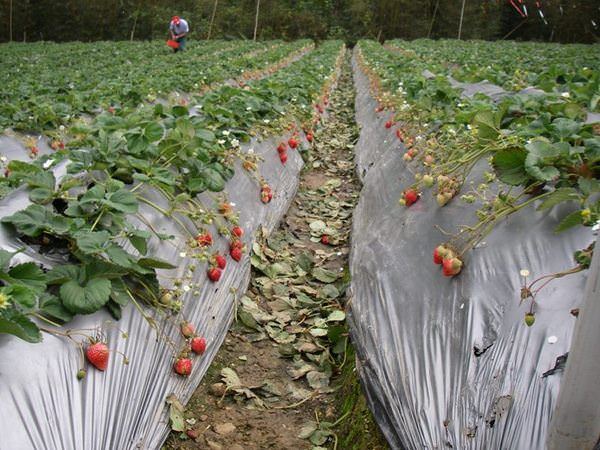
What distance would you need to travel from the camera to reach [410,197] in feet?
10.7

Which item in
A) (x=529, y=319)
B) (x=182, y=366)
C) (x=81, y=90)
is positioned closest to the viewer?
(x=529, y=319)

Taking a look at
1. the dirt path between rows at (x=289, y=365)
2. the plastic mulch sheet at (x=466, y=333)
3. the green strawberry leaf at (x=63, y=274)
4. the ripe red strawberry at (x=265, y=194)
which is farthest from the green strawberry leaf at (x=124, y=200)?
the ripe red strawberry at (x=265, y=194)

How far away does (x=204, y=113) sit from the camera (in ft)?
15.2

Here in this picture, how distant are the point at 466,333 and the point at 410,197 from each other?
4.36 ft

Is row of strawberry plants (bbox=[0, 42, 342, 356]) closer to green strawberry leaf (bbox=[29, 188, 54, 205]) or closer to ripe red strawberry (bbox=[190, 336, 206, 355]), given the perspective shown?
green strawberry leaf (bbox=[29, 188, 54, 205])

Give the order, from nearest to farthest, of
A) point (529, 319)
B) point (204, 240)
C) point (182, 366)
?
point (529, 319), point (182, 366), point (204, 240)

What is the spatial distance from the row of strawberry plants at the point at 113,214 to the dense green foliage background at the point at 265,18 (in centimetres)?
2799

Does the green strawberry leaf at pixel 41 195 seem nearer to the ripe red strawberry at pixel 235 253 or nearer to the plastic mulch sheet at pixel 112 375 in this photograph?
the plastic mulch sheet at pixel 112 375

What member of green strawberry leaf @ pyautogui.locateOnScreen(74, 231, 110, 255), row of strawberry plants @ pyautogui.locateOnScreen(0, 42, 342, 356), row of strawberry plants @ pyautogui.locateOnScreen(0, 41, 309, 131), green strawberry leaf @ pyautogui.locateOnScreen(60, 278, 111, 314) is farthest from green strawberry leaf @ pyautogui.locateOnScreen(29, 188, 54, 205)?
row of strawberry plants @ pyautogui.locateOnScreen(0, 41, 309, 131)

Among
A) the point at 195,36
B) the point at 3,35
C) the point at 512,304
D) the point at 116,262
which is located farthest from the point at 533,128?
the point at 3,35

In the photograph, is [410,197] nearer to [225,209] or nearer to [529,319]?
[225,209]

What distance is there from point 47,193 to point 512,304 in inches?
77.5

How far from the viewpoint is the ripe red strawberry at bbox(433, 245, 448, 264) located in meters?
2.44

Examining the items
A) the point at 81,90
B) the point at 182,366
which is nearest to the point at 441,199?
the point at 182,366
